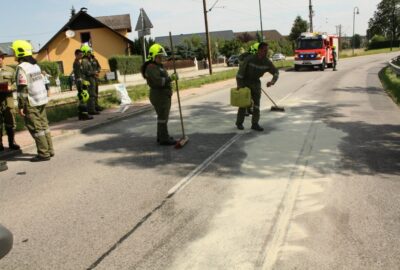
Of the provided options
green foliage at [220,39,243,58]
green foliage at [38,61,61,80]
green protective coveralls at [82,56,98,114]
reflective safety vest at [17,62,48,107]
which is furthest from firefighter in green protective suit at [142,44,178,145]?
green foliage at [220,39,243,58]

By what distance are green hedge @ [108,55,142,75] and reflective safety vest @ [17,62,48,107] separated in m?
30.7

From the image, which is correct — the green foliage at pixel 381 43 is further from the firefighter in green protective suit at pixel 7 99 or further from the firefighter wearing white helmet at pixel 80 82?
the firefighter in green protective suit at pixel 7 99

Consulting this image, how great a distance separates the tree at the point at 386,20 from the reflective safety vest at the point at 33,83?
410ft

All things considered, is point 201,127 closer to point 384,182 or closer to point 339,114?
point 339,114

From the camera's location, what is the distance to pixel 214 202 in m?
5.28

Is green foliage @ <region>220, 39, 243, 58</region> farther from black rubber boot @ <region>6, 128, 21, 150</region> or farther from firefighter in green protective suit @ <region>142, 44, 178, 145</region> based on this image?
black rubber boot @ <region>6, 128, 21, 150</region>

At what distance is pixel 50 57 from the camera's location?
152ft

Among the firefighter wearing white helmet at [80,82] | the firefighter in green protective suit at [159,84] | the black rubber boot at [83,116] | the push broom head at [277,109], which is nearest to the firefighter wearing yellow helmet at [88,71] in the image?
the firefighter wearing white helmet at [80,82]

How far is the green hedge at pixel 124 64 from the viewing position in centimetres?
3898

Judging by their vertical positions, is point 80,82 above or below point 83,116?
above

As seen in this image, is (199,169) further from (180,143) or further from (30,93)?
(30,93)

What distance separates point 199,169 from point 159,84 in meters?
2.17

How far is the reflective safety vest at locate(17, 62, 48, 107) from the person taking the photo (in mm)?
7570

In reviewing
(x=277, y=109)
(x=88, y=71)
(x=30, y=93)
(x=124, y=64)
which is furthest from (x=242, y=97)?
(x=124, y=64)
